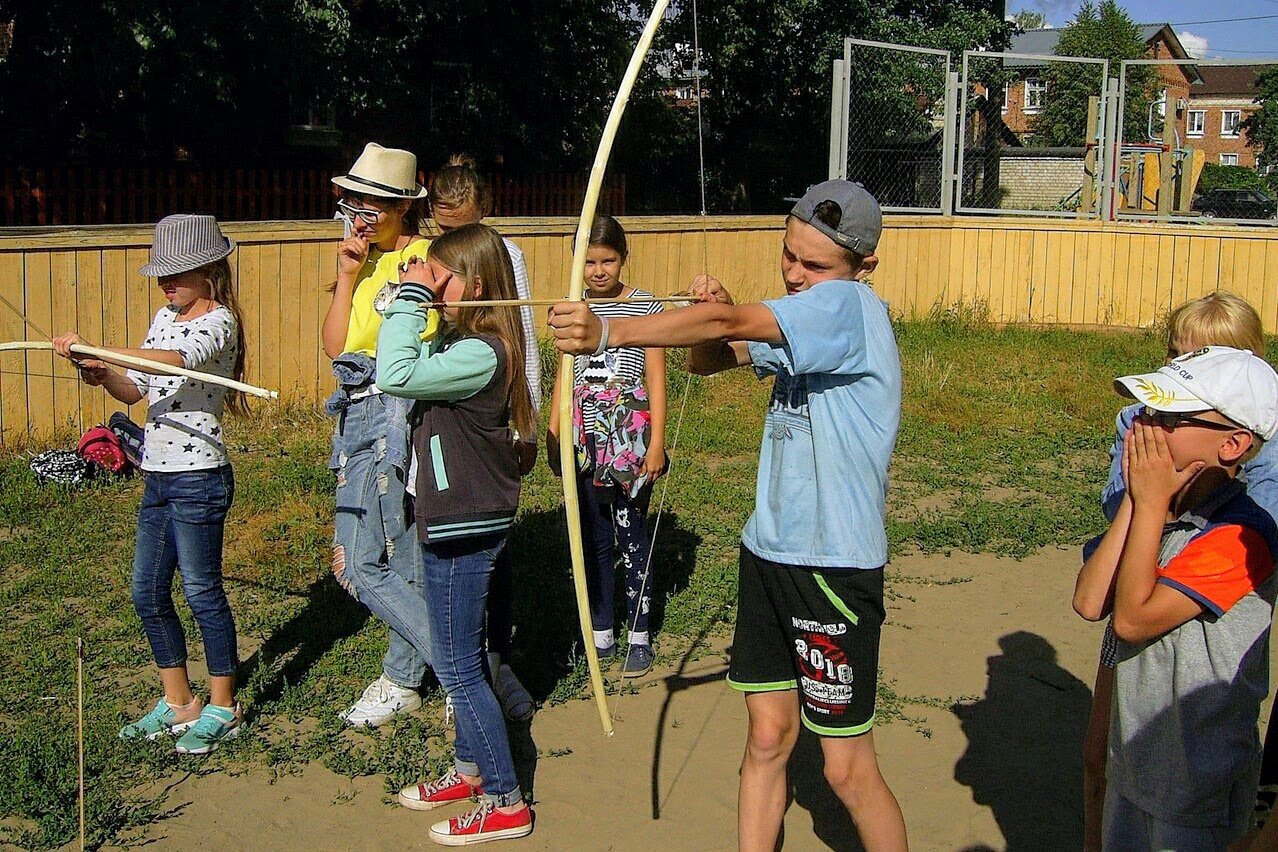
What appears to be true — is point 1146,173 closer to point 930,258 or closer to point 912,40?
point 930,258

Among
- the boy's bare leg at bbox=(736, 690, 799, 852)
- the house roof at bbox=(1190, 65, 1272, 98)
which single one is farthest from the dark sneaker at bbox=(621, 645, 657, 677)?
the house roof at bbox=(1190, 65, 1272, 98)

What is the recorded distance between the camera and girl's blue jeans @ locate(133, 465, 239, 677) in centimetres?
419

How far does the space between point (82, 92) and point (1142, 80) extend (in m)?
42.0

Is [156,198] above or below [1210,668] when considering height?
above

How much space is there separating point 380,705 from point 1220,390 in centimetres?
315

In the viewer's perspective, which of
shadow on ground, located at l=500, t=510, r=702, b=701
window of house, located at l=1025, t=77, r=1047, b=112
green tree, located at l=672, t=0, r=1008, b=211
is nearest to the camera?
shadow on ground, located at l=500, t=510, r=702, b=701

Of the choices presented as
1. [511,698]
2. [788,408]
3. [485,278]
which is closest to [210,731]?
[511,698]

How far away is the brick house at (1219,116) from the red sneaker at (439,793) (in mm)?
73506

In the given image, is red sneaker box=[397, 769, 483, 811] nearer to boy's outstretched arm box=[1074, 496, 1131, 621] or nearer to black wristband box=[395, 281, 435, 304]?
black wristband box=[395, 281, 435, 304]

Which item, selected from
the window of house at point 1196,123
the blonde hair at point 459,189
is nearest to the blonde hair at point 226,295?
the blonde hair at point 459,189

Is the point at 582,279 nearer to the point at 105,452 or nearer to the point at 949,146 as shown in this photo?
the point at 105,452

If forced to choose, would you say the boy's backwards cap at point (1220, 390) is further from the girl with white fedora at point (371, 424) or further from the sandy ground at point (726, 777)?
the girl with white fedora at point (371, 424)

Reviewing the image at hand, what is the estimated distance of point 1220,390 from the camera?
2.50 m

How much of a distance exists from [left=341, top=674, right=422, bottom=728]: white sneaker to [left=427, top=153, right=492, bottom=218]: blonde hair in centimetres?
177
